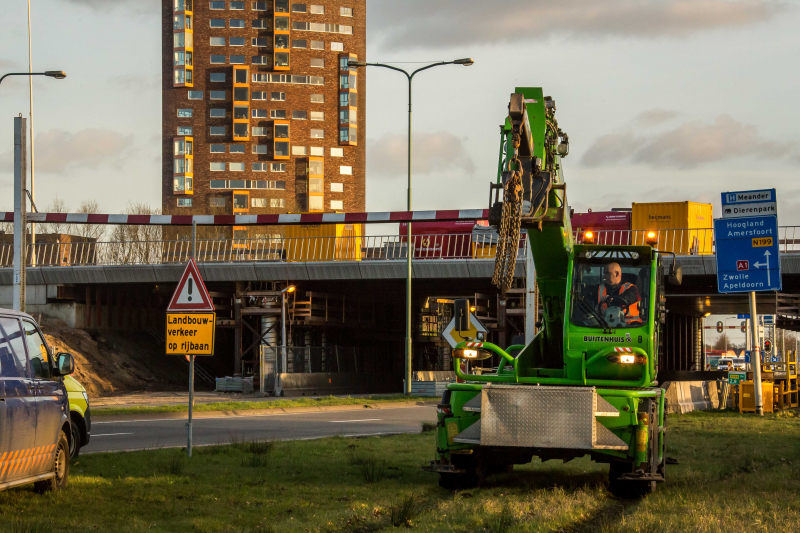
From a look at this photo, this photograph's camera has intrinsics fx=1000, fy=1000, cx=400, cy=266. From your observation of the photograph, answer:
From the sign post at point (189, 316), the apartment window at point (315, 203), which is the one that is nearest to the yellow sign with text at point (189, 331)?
the sign post at point (189, 316)

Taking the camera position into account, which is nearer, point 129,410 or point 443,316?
point 129,410

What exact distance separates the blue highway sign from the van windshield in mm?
15179

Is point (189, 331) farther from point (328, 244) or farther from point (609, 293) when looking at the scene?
point (328, 244)

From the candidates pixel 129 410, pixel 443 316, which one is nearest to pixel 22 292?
pixel 129 410

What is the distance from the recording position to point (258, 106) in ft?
336

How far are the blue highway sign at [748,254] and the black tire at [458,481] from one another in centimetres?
1664

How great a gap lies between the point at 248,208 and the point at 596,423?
94401mm

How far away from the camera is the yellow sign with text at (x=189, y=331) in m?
12.7

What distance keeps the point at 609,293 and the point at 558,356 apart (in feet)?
3.69

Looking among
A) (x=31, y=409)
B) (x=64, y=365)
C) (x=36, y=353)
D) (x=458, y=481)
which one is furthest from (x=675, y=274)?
(x=31, y=409)

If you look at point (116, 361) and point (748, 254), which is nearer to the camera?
point (748, 254)

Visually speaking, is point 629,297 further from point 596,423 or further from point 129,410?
point 129,410

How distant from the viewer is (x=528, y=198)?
34.1 feet

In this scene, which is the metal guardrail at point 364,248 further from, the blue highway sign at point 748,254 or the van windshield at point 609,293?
the van windshield at point 609,293
